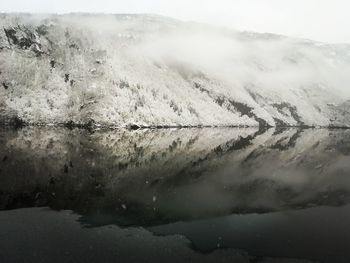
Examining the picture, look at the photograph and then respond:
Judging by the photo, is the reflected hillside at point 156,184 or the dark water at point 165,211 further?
the reflected hillside at point 156,184

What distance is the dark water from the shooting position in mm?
21000

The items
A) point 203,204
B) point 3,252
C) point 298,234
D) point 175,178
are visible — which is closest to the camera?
point 3,252

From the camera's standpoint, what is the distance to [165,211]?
2880 centimetres

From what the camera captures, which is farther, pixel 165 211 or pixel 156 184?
pixel 156 184

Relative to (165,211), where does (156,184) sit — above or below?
Result: below

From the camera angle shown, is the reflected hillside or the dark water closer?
the dark water

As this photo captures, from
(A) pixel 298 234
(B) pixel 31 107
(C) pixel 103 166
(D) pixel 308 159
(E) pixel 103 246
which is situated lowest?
(B) pixel 31 107

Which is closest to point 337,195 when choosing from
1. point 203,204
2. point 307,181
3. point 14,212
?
point 307,181

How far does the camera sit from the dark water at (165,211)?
68.9 feet

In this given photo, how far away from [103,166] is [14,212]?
21.3m

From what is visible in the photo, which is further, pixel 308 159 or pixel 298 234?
pixel 308 159

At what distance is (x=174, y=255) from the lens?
20219mm

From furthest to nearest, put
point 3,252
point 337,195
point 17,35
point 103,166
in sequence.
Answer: point 17,35, point 103,166, point 337,195, point 3,252

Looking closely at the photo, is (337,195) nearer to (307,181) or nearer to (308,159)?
(307,181)
